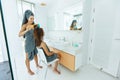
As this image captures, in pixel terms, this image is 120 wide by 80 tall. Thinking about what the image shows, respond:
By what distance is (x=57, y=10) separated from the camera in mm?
2363

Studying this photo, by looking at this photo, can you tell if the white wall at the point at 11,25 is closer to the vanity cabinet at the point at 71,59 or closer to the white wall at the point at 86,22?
the vanity cabinet at the point at 71,59

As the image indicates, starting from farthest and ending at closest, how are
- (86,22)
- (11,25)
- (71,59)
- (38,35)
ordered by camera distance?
(86,22) < (71,59) < (38,35) < (11,25)

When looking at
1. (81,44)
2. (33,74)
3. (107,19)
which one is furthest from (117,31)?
(33,74)

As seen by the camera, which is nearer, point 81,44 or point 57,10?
point 81,44

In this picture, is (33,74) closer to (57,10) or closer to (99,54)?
(99,54)

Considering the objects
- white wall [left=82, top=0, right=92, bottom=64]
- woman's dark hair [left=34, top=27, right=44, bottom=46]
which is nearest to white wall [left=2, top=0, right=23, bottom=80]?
woman's dark hair [left=34, top=27, right=44, bottom=46]

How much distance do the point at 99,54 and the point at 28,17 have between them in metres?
1.86

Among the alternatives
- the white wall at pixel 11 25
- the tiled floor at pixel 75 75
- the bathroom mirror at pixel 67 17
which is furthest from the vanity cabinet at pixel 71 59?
the white wall at pixel 11 25

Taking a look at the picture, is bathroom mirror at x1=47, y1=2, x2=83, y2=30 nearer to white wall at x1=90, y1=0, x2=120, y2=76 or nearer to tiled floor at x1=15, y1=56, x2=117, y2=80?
white wall at x1=90, y1=0, x2=120, y2=76

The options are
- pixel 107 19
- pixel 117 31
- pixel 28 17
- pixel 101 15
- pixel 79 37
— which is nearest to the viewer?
pixel 28 17

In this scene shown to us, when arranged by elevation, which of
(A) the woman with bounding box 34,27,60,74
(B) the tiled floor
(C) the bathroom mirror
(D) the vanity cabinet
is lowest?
(B) the tiled floor

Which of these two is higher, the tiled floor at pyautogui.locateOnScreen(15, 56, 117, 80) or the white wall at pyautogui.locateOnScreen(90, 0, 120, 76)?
the white wall at pyautogui.locateOnScreen(90, 0, 120, 76)

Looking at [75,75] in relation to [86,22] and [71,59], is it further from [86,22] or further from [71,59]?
[86,22]

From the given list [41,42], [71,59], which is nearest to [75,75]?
[71,59]
